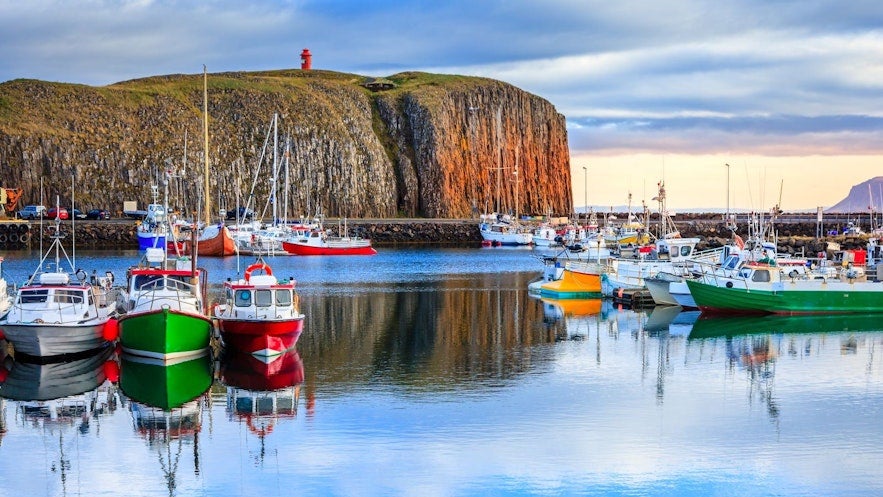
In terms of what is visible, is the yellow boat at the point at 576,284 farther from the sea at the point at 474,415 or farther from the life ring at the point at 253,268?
the life ring at the point at 253,268

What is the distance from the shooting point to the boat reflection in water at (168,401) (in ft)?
83.7

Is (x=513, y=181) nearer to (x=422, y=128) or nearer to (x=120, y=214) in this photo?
(x=422, y=128)

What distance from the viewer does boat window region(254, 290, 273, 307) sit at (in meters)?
36.3

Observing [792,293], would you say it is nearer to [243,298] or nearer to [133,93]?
[243,298]

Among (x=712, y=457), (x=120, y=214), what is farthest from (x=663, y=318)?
(x=120, y=214)

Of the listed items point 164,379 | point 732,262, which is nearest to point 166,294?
point 164,379

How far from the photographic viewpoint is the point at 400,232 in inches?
5404

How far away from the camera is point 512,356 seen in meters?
38.9

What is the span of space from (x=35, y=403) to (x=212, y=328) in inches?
270

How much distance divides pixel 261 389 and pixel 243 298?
497cm

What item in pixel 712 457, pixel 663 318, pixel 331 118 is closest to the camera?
pixel 712 457

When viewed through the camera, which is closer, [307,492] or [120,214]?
[307,492]

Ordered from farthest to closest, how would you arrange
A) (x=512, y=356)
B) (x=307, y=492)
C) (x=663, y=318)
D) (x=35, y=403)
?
(x=663, y=318), (x=512, y=356), (x=35, y=403), (x=307, y=492)

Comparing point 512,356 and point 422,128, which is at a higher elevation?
point 422,128
